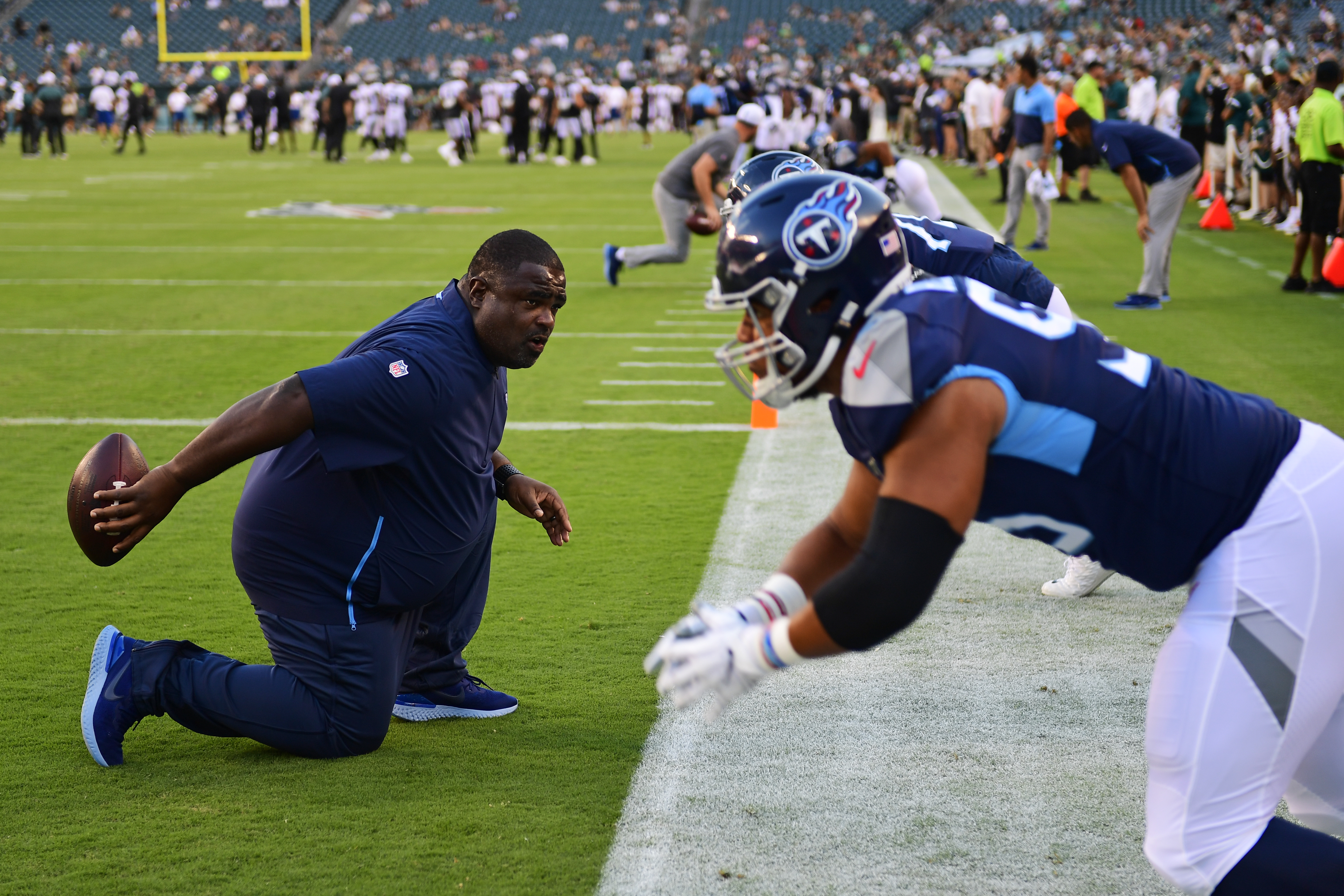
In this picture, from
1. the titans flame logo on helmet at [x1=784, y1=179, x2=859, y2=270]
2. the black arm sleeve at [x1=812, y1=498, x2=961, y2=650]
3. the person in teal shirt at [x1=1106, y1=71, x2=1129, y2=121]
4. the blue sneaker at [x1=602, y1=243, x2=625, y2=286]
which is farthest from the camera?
the person in teal shirt at [x1=1106, y1=71, x2=1129, y2=121]

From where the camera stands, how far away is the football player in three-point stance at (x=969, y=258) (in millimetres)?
4262

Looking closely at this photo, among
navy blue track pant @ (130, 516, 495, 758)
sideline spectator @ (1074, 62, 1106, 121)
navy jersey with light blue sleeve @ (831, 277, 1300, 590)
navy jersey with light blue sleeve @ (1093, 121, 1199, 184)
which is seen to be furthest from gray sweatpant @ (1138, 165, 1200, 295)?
navy jersey with light blue sleeve @ (831, 277, 1300, 590)

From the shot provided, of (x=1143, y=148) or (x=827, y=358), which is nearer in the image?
(x=827, y=358)

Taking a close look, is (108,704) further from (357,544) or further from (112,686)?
(357,544)

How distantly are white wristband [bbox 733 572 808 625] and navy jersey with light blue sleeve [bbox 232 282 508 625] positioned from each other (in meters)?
1.22

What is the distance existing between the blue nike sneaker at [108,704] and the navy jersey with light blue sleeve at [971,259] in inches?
103

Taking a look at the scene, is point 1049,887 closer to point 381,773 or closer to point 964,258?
point 381,773

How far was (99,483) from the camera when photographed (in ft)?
10.7

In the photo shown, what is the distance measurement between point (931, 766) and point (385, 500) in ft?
5.30

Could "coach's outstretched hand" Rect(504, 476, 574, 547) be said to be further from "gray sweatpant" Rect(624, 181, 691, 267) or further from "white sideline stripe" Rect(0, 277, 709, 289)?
"white sideline stripe" Rect(0, 277, 709, 289)

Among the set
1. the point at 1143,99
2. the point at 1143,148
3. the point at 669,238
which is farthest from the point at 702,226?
the point at 1143,99

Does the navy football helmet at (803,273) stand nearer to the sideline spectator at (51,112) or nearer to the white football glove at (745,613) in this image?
the white football glove at (745,613)

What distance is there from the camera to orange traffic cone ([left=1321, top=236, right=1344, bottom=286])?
11.1 m

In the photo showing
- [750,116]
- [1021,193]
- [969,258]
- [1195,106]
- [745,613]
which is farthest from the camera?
[1195,106]
